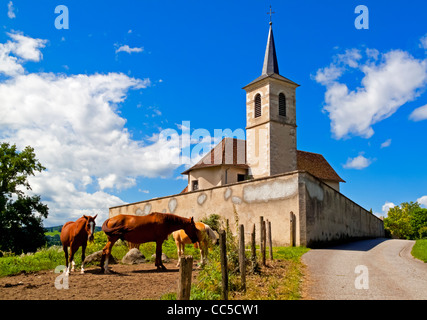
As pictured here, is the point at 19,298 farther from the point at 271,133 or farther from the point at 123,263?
the point at 271,133

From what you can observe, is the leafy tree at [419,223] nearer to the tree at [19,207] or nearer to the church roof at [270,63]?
the church roof at [270,63]

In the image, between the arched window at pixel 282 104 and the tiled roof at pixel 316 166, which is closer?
the arched window at pixel 282 104

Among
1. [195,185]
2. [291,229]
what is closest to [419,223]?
[195,185]

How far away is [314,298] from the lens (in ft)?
24.5

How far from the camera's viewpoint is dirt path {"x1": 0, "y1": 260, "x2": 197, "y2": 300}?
23.6 ft

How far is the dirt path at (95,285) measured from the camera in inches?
284

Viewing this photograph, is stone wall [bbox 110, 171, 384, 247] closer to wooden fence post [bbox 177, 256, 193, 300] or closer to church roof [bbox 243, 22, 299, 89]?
wooden fence post [bbox 177, 256, 193, 300]

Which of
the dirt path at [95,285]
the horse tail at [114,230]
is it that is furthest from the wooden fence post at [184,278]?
the horse tail at [114,230]

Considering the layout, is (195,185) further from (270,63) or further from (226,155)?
(270,63)

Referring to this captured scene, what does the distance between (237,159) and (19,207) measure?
23806 mm

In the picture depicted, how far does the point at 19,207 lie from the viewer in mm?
36281

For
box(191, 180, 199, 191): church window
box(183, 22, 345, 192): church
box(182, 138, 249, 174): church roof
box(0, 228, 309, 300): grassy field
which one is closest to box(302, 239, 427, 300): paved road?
box(0, 228, 309, 300): grassy field

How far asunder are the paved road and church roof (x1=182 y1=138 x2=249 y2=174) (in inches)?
878

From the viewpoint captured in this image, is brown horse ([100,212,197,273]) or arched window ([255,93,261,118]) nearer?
brown horse ([100,212,197,273])
